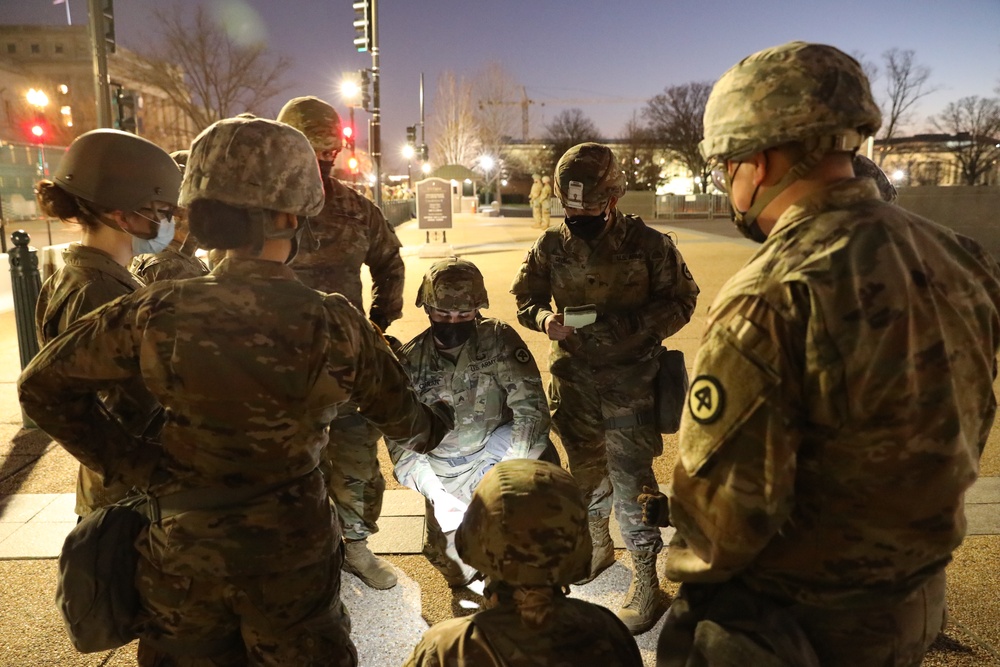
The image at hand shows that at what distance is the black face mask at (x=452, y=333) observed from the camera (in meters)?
3.52

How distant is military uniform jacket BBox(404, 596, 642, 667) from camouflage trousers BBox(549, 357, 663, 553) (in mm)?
1785

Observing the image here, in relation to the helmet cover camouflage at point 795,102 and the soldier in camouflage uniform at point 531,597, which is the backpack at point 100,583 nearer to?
the soldier in camouflage uniform at point 531,597

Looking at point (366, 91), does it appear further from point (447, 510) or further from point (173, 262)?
point (447, 510)

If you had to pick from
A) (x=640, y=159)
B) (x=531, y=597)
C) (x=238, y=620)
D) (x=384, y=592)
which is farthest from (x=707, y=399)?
(x=640, y=159)

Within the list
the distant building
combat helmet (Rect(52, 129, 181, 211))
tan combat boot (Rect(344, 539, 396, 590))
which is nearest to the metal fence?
tan combat boot (Rect(344, 539, 396, 590))

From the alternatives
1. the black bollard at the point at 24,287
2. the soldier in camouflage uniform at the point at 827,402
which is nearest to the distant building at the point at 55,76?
the black bollard at the point at 24,287

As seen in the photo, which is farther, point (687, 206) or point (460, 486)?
point (687, 206)

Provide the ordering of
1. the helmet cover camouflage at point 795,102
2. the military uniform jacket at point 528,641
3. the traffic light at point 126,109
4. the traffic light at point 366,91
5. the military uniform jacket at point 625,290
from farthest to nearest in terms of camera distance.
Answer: the traffic light at point 366,91, the traffic light at point 126,109, the military uniform jacket at point 625,290, the military uniform jacket at point 528,641, the helmet cover camouflage at point 795,102

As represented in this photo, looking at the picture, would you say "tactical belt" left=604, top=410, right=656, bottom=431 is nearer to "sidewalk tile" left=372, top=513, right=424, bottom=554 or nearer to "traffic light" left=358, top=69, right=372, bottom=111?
"sidewalk tile" left=372, top=513, right=424, bottom=554

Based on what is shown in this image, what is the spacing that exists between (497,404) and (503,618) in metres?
1.80

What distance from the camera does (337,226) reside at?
13.4ft

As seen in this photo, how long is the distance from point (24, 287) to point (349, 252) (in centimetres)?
393

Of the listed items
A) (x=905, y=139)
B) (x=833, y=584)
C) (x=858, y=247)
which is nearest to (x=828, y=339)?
(x=858, y=247)

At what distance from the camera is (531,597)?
178 cm
